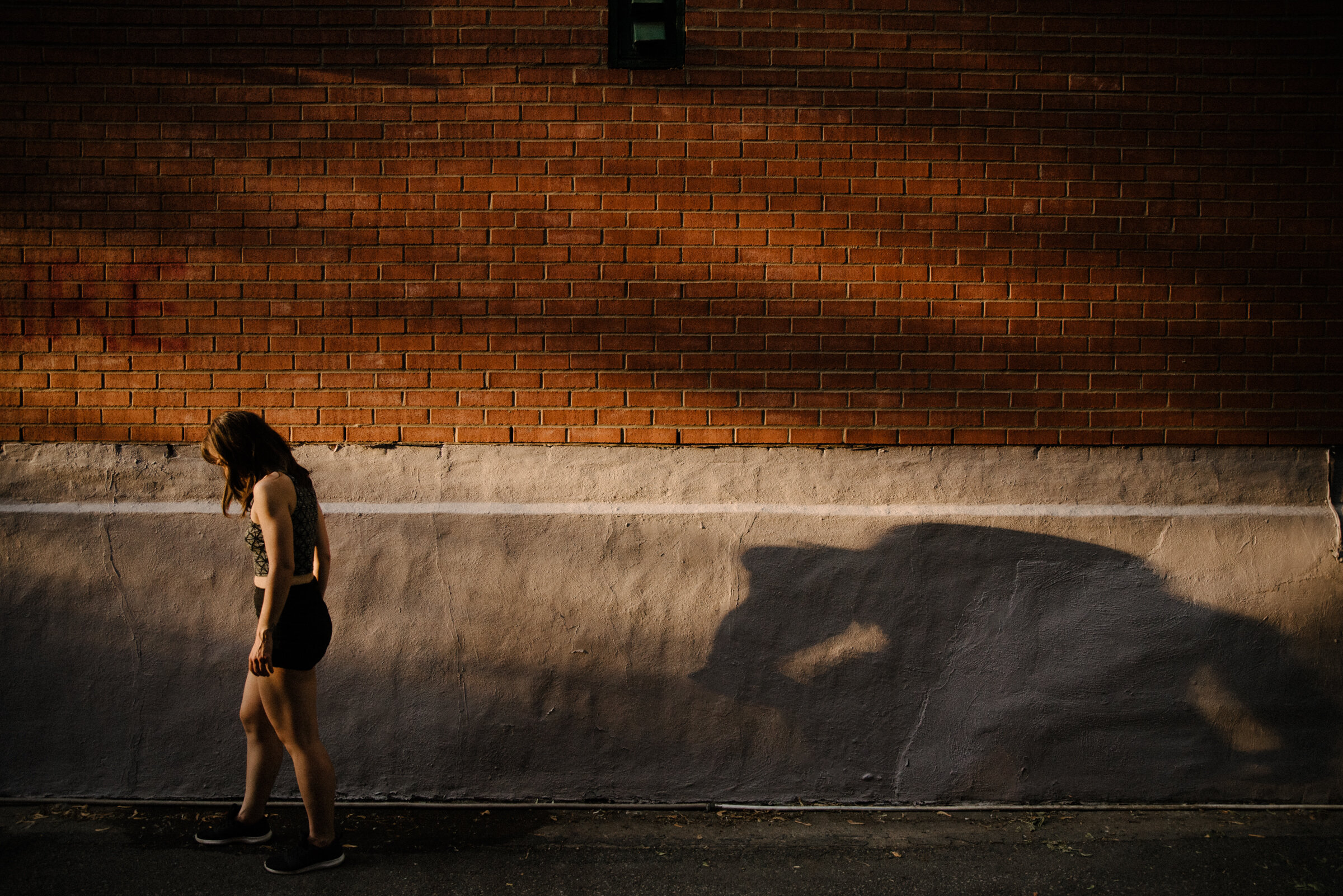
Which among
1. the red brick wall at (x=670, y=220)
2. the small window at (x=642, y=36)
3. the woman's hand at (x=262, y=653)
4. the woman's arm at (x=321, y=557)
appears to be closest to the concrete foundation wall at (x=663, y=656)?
the red brick wall at (x=670, y=220)

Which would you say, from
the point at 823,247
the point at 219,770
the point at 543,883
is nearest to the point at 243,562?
the point at 219,770

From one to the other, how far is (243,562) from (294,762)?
1.10 m

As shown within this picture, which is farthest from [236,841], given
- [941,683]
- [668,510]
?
[941,683]

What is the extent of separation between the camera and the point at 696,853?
11.1ft

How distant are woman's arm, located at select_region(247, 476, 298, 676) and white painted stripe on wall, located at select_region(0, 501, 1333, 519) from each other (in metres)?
0.86

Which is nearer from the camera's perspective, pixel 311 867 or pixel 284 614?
pixel 284 614

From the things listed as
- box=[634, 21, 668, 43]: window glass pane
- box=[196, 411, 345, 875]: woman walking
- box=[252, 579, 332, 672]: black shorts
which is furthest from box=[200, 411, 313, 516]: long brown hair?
box=[634, 21, 668, 43]: window glass pane

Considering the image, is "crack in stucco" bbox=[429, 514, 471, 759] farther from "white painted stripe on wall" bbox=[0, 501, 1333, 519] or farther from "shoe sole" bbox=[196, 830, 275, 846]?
"shoe sole" bbox=[196, 830, 275, 846]

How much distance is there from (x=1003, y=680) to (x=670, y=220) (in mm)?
2601

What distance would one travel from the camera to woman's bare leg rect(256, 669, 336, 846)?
3.07 m

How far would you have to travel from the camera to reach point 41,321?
3.84m

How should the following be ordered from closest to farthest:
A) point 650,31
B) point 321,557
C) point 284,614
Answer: point 284,614, point 321,557, point 650,31

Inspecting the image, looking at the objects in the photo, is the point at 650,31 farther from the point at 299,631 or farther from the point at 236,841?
the point at 236,841

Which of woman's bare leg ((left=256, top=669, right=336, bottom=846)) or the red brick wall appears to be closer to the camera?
woman's bare leg ((left=256, top=669, right=336, bottom=846))
